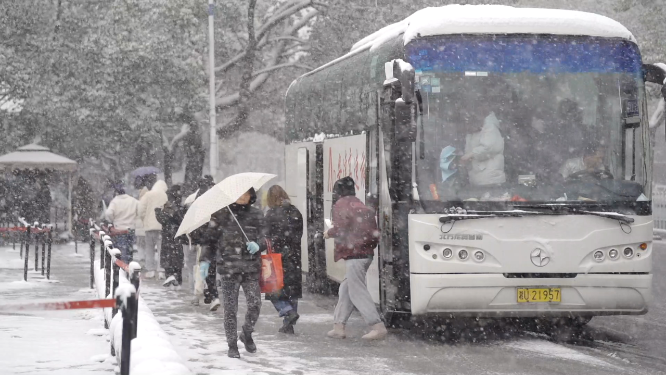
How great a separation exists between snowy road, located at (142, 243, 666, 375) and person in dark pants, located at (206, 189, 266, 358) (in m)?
0.43

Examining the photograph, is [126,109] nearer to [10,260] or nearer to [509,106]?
[10,260]

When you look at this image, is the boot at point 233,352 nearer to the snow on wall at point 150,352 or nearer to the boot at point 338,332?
the snow on wall at point 150,352

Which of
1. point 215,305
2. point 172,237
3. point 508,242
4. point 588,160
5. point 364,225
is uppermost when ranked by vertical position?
point 588,160

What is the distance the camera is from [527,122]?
11.8 m

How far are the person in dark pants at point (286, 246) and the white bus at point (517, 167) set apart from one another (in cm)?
119

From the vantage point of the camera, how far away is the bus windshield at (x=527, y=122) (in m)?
11.6

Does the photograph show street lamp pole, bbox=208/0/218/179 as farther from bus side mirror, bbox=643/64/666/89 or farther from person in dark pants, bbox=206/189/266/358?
person in dark pants, bbox=206/189/266/358

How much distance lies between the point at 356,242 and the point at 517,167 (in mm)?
1856

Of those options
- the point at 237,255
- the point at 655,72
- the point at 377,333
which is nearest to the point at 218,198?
the point at 237,255

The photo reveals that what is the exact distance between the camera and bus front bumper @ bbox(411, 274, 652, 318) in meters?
11.5

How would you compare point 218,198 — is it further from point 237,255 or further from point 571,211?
point 571,211

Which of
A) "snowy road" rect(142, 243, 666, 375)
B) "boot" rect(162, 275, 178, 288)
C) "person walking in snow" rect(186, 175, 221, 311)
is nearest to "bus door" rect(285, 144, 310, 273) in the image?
"person walking in snow" rect(186, 175, 221, 311)

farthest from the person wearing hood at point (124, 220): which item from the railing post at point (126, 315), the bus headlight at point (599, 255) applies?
the railing post at point (126, 315)

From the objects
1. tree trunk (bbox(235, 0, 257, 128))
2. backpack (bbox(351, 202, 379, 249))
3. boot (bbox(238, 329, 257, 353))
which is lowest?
boot (bbox(238, 329, 257, 353))
